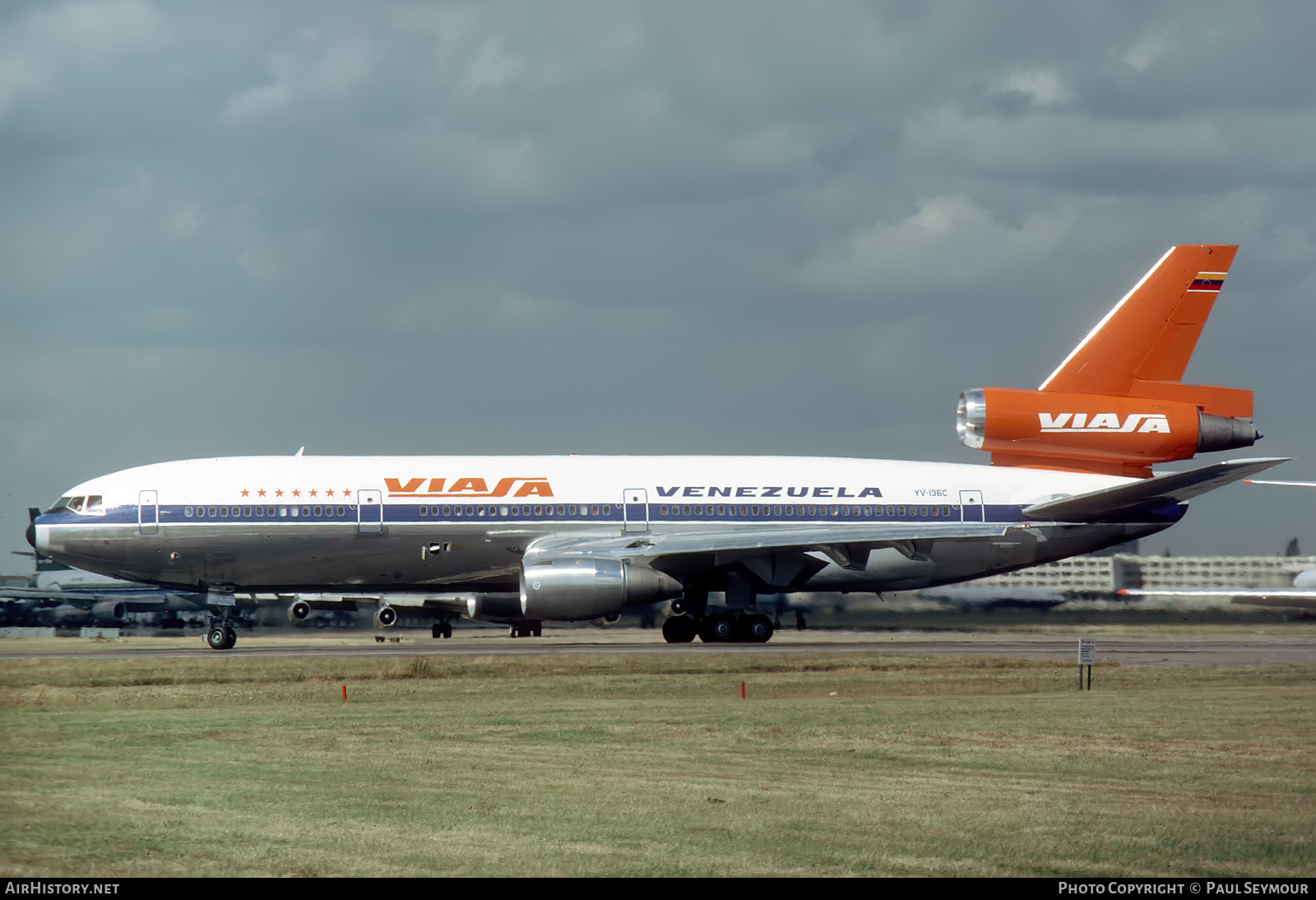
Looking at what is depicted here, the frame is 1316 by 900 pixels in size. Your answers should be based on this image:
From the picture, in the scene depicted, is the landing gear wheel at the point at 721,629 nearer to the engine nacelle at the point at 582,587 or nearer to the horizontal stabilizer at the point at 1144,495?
the engine nacelle at the point at 582,587

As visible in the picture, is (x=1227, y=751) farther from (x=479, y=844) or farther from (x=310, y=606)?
(x=310, y=606)

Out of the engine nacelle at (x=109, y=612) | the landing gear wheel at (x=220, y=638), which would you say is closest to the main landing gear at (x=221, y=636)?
the landing gear wheel at (x=220, y=638)

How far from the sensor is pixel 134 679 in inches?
888

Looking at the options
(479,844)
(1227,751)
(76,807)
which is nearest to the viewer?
(479,844)

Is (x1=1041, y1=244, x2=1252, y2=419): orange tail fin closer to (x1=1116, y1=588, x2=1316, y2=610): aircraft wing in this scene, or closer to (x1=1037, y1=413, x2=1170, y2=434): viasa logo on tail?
(x1=1037, y1=413, x2=1170, y2=434): viasa logo on tail

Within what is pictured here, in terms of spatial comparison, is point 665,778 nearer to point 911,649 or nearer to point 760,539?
point 911,649

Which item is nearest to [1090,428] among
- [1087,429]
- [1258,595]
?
[1087,429]

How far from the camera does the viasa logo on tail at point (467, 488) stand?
101 feet

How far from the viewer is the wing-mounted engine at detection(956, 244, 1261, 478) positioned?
33.6 meters

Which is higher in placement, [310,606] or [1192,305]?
[1192,305]

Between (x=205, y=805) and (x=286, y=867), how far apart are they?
2.21 metres

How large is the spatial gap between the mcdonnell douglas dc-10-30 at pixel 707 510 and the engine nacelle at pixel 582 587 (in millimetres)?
39
